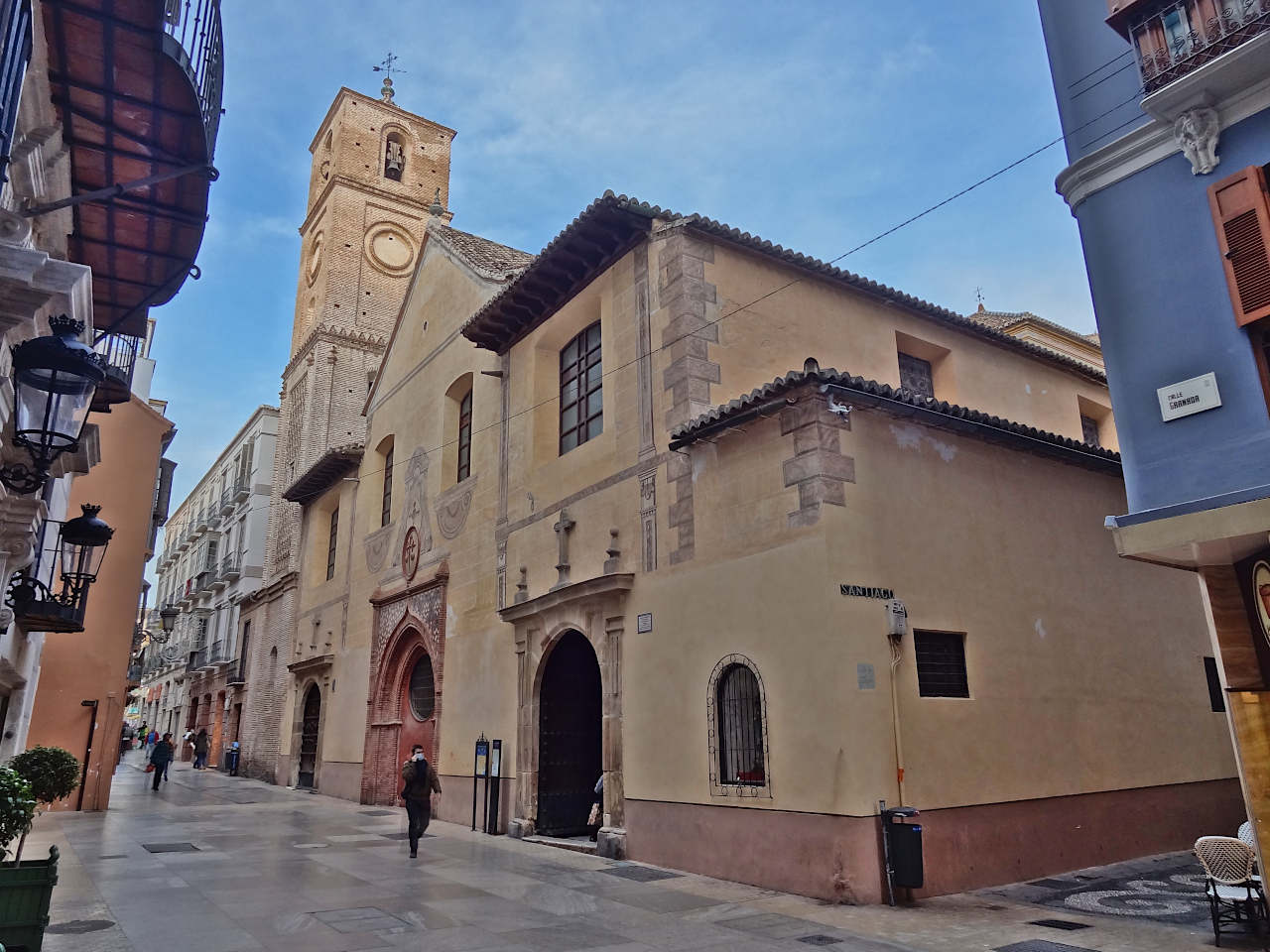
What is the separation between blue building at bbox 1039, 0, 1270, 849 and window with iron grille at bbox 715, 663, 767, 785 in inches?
166

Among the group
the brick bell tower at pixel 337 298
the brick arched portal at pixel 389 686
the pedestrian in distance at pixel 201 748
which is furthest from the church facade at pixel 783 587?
the pedestrian in distance at pixel 201 748

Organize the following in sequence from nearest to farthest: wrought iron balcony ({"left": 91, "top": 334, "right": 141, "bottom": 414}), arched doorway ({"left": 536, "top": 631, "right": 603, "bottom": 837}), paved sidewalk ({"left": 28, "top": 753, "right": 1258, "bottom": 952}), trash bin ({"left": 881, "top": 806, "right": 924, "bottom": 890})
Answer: paved sidewalk ({"left": 28, "top": 753, "right": 1258, "bottom": 952}) → wrought iron balcony ({"left": 91, "top": 334, "right": 141, "bottom": 414}) → trash bin ({"left": 881, "top": 806, "right": 924, "bottom": 890}) → arched doorway ({"left": 536, "top": 631, "right": 603, "bottom": 837})

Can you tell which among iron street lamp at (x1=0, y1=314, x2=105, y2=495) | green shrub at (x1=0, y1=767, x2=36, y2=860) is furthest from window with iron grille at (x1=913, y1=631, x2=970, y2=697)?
iron street lamp at (x1=0, y1=314, x2=105, y2=495)

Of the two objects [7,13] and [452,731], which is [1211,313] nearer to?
[7,13]

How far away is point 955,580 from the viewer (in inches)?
399

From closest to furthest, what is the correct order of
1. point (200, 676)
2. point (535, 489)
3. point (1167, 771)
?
point (1167, 771), point (535, 489), point (200, 676)

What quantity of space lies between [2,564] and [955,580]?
30.6 feet

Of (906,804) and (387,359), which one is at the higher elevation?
(387,359)

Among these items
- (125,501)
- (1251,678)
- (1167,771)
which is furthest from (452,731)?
(1251,678)

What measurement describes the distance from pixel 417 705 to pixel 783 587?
11666 millimetres

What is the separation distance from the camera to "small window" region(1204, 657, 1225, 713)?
41.9 ft

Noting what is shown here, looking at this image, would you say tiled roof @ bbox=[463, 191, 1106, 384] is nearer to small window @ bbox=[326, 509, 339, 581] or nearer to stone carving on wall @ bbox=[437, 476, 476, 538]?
stone carving on wall @ bbox=[437, 476, 476, 538]

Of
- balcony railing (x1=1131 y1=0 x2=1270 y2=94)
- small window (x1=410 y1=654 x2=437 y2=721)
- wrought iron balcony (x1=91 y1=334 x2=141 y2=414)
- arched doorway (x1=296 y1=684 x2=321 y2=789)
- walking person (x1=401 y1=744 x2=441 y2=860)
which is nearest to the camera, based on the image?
balcony railing (x1=1131 y1=0 x2=1270 y2=94)

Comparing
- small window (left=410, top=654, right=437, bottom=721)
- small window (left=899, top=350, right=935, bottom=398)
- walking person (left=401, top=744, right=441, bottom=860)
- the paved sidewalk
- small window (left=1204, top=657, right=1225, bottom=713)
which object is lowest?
the paved sidewalk
